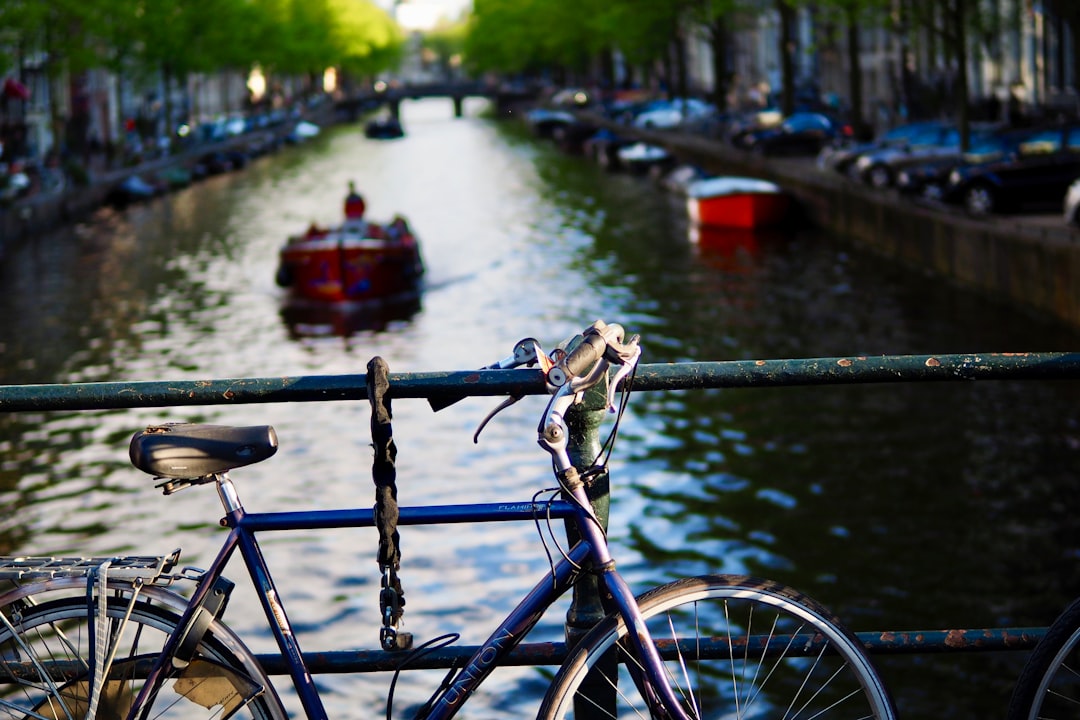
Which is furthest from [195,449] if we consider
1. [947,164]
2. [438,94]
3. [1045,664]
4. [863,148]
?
[438,94]

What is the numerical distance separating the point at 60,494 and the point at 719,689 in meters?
9.42

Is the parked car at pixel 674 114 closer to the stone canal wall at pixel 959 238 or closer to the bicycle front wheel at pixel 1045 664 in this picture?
the stone canal wall at pixel 959 238

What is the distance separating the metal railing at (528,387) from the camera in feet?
12.1

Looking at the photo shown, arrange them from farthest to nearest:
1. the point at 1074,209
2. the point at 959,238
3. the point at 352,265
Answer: the point at 352,265 → the point at 959,238 → the point at 1074,209

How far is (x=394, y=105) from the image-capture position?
539 feet

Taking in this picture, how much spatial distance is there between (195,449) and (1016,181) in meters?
31.0

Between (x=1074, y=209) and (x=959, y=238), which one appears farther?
(x=959, y=238)

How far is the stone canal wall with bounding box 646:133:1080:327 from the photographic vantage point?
2555cm

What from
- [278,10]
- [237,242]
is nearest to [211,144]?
[278,10]

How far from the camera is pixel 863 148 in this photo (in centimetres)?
4709

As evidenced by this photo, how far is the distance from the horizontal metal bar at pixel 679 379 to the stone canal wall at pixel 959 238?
71.1ft

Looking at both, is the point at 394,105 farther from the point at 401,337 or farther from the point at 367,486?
the point at 367,486

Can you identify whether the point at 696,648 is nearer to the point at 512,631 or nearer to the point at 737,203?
the point at 512,631

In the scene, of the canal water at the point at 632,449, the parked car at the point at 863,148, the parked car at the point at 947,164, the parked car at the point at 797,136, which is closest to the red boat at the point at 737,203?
the canal water at the point at 632,449
